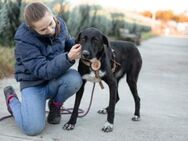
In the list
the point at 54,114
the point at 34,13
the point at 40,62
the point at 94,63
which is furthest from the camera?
the point at 54,114

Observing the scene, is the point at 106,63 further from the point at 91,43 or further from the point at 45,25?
the point at 45,25

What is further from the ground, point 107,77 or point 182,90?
point 107,77

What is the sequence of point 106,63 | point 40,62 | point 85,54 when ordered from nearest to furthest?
point 85,54 → point 40,62 → point 106,63

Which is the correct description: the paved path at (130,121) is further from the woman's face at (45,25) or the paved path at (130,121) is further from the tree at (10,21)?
the tree at (10,21)

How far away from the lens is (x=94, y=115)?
5.63 m

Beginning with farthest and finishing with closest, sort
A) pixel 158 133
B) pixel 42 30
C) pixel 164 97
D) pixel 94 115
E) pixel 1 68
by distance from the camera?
pixel 1 68
pixel 164 97
pixel 94 115
pixel 158 133
pixel 42 30

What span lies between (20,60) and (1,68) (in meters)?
3.62

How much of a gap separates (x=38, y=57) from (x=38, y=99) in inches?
17.5

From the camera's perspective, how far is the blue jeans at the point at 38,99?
15.1 ft

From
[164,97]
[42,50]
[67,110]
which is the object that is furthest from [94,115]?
[164,97]

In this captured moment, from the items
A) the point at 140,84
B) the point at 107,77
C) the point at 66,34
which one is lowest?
the point at 140,84

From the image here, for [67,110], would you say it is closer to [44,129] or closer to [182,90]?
[44,129]

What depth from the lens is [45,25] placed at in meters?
4.56

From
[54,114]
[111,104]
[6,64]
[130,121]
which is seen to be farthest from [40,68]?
[6,64]
